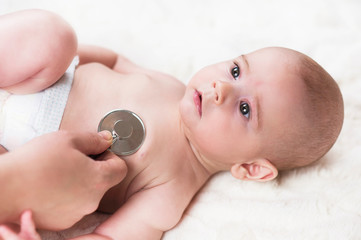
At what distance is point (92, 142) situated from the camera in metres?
1.24

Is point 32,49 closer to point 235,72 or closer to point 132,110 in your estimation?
point 132,110

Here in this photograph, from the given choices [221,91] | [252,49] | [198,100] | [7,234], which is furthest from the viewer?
[252,49]

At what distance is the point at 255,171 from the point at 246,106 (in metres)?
0.26

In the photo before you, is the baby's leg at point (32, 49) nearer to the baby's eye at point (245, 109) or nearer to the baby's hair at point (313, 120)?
the baby's eye at point (245, 109)

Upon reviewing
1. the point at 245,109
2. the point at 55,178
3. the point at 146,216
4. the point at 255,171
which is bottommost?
the point at 146,216

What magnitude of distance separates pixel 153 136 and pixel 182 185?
0.21m

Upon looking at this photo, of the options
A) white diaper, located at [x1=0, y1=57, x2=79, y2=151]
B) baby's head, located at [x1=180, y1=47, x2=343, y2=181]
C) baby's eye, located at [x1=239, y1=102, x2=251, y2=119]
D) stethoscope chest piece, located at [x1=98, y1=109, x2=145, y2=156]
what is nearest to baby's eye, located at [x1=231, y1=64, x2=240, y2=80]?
baby's head, located at [x1=180, y1=47, x2=343, y2=181]

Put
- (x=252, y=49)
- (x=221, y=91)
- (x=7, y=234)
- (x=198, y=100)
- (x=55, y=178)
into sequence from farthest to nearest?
(x=252, y=49) → (x=198, y=100) → (x=221, y=91) → (x=55, y=178) → (x=7, y=234)

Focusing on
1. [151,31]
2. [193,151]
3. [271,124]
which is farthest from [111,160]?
[151,31]

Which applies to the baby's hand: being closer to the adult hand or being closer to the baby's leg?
the adult hand

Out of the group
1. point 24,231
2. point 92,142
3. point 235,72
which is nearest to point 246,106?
point 235,72

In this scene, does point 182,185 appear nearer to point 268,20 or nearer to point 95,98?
point 95,98

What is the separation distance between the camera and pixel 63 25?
4.57 ft

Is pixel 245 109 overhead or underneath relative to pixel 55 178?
overhead
